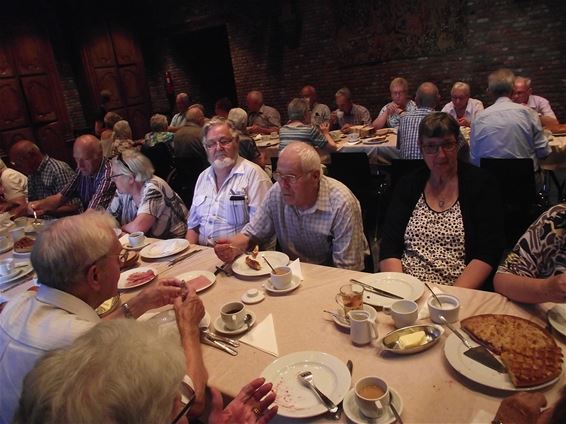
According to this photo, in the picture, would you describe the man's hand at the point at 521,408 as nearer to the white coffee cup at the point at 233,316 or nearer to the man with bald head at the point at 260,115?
the white coffee cup at the point at 233,316

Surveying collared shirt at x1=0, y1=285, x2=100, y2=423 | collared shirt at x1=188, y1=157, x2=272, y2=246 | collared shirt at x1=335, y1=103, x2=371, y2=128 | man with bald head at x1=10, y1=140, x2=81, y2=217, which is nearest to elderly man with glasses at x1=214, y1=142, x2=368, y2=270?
collared shirt at x1=188, y1=157, x2=272, y2=246

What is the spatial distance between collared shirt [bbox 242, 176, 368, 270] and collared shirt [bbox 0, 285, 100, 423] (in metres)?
1.17

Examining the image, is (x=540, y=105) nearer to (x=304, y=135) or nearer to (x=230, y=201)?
(x=304, y=135)

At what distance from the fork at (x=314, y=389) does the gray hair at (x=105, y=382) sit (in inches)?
17.2

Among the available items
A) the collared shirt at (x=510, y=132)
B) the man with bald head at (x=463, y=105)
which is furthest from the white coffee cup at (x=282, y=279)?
the man with bald head at (x=463, y=105)

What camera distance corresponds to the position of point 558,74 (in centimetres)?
580

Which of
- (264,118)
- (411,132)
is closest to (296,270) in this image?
(411,132)

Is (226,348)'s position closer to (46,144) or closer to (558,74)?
(558,74)

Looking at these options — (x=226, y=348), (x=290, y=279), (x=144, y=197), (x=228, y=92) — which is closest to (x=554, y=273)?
(x=290, y=279)

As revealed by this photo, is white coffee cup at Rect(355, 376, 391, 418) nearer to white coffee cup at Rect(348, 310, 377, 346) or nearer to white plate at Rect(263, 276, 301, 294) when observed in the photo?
white coffee cup at Rect(348, 310, 377, 346)

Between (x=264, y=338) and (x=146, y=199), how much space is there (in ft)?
5.64

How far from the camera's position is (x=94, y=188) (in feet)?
12.1

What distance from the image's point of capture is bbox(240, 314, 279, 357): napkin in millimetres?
1382

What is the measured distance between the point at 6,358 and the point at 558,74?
696 cm
